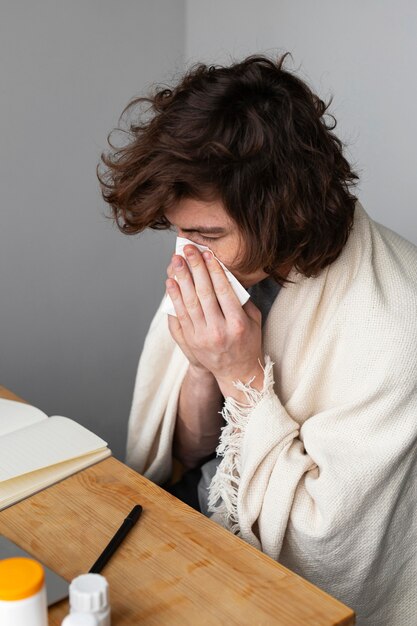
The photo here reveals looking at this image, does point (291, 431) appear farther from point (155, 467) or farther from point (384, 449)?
point (155, 467)

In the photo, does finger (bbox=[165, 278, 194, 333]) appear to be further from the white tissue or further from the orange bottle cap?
the orange bottle cap

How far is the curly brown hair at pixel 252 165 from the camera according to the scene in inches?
42.8

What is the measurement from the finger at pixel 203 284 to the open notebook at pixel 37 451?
0.24 metres

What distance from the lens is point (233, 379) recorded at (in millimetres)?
1192

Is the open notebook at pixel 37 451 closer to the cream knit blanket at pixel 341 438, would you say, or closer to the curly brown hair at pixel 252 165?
the cream knit blanket at pixel 341 438

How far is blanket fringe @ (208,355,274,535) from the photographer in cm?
116

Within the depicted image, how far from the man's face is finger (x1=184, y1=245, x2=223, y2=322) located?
21mm

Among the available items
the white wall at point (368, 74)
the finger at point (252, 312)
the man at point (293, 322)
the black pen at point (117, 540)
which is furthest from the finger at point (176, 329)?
the white wall at point (368, 74)

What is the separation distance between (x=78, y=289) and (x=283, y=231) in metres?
1.08

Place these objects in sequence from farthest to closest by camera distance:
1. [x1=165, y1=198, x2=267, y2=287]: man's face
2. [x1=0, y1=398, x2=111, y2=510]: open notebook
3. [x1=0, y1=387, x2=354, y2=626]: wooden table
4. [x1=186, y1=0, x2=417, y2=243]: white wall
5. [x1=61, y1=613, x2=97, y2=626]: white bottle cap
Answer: [x1=186, y1=0, x2=417, y2=243]: white wall
[x1=165, y1=198, x2=267, y2=287]: man's face
[x1=0, y1=398, x2=111, y2=510]: open notebook
[x1=0, y1=387, x2=354, y2=626]: wooden table
[x1=61, y1=613, x2=97, y2=626]: white bottle cap

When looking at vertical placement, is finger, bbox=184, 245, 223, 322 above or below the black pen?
above

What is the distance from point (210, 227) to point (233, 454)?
0.33m

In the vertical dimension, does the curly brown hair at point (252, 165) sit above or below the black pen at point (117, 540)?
above

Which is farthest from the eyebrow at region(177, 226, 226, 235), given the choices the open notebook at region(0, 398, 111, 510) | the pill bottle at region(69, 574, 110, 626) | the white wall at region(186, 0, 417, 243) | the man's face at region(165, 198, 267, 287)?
the white wall at region(186, 0, 417, 243)
